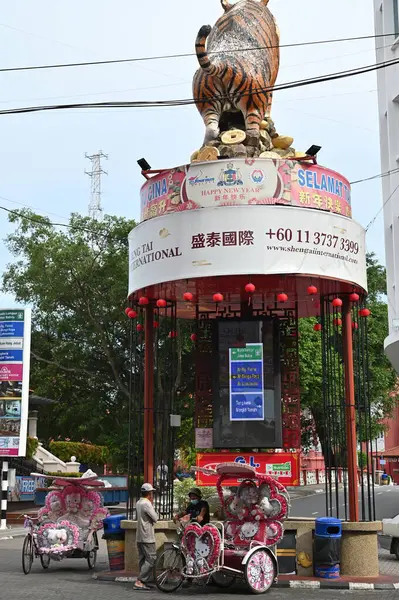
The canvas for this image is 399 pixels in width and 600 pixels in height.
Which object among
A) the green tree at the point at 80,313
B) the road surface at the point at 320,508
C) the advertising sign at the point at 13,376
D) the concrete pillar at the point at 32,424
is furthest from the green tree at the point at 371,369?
the advertising sign at the point at 13,376

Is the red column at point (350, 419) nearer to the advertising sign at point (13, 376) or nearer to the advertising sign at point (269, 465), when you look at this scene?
the advertising sign at point (269, 465)

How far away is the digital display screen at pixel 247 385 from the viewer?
15812 mm

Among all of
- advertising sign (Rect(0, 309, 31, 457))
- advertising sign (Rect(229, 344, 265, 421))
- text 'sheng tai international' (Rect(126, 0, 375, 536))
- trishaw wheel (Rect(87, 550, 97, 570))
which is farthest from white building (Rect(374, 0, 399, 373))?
trishaw wheel (Rect(87, 550, 97, 570))

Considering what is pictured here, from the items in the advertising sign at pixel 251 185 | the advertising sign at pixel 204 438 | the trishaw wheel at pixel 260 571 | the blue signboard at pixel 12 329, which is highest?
the advertising sign at pixel 251 185

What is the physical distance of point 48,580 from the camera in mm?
14375

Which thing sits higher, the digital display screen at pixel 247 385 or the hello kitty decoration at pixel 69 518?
the digital display screen at pixel 247 385

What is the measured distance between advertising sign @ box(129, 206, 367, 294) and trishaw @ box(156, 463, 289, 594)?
345cm

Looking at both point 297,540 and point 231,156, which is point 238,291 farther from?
point 297,540

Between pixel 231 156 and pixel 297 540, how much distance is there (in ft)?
23.4

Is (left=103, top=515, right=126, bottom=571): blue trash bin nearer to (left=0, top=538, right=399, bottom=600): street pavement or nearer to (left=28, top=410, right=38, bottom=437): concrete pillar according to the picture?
(left=0, top=538, right=399, bottom=600): street pavement

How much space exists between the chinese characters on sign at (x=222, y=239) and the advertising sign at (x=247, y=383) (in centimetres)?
246

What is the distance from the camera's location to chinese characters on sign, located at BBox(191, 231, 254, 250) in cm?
1452

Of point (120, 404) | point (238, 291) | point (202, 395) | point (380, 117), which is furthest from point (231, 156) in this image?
point (120, 404)

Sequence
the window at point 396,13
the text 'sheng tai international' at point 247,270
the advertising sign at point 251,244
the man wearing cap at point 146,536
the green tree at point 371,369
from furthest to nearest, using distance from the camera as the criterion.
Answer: the green tree at point 371,369 → the window at point 396,13 → the text 'sheng tai international' at point 247,270 → the advertising sign at point 251,244 → the man wearing cap at point 146,536
